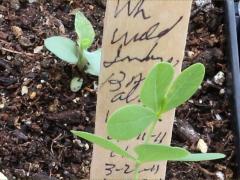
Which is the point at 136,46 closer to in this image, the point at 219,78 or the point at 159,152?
the point at 159,152

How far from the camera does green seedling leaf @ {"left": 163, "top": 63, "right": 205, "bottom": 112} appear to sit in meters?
0.57

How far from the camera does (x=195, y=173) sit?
0.95m

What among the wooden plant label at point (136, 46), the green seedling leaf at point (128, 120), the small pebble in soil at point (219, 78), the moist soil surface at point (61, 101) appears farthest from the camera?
the small pebble in soil at point (219, 78)

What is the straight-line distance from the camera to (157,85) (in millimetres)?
557

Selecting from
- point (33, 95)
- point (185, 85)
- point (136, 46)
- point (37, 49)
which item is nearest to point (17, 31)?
point (37, 49)

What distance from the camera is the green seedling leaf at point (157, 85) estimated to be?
54 cm

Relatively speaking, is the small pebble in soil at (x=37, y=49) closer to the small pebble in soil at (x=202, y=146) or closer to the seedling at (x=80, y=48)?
the seedling at (x=80, y=48)

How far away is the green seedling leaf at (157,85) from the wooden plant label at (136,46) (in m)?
0.12

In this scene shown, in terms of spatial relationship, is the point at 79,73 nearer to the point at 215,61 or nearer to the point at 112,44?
the point at 215,61

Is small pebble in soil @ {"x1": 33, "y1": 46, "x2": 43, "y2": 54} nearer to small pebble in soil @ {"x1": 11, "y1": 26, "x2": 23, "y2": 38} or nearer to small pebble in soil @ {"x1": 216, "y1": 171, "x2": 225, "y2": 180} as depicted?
small pebble in soil @ {"x1": 11, "y1": 26, "x2": 23, "y2": 38}

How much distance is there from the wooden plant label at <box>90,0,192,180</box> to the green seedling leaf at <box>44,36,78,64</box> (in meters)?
0.29

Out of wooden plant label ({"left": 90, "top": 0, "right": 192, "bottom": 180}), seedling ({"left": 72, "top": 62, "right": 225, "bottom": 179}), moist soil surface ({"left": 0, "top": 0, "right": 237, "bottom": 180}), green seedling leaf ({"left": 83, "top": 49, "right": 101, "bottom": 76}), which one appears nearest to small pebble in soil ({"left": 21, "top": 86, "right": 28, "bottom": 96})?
moist soil surface ({"left": 0, "top": 0, "right": 237, "bottom": 180})

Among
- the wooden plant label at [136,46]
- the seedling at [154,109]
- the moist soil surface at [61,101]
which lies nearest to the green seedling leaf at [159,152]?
the seedling at [154,109]

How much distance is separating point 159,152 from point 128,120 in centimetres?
→ 5
